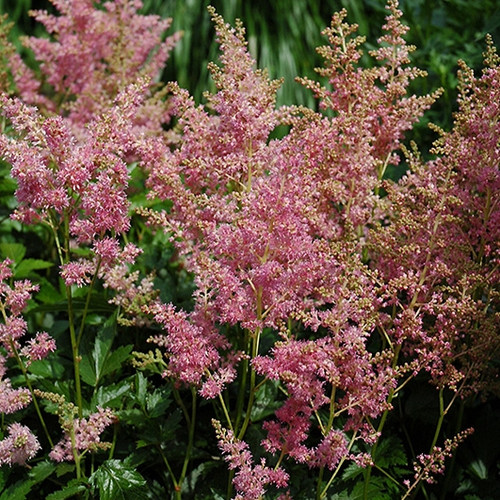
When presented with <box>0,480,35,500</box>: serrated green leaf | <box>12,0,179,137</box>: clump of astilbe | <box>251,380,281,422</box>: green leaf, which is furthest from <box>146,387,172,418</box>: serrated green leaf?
<box>12,0,179,137</box>: clump of astilbe

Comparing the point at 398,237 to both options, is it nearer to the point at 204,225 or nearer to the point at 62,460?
the point at 204,225

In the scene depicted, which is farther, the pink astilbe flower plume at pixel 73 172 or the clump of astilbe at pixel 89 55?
the clump of astilbe at pixel 89 55

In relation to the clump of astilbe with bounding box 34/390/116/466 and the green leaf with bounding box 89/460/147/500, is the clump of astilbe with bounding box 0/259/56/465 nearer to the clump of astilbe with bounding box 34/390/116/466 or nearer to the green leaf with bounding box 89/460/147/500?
the clump of astilbe with bounding box 34/390/116/466

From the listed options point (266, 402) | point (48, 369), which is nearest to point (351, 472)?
point (266, 402)

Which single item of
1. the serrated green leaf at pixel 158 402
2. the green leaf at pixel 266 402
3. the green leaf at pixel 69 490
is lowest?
the green leaf at pixel 266 402

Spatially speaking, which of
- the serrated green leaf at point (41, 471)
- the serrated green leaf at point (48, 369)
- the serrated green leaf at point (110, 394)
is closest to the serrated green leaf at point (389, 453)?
the serrated green leaf at point (110, 394)

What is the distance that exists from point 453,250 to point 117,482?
965mm

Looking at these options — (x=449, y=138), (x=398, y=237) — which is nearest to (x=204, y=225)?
(x=398, y=237)

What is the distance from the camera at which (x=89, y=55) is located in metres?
3.04

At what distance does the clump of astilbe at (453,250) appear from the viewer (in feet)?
5.79

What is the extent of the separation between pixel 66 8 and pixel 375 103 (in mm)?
1579

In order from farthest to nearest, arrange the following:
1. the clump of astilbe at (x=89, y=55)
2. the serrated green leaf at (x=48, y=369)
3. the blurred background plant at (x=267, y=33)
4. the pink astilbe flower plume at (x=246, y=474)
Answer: the blurred background plant at (x=267, y=33)
the clump of astilbe at (x=89, y=55)
the serrated green leaf at (x=48, y=369)
the pink astilbe flower plume at (x=246, y=474)

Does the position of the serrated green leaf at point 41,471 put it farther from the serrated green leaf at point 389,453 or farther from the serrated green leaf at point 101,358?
the serrated green leaf at point 389,453

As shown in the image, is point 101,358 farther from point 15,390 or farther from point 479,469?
point 479,469
